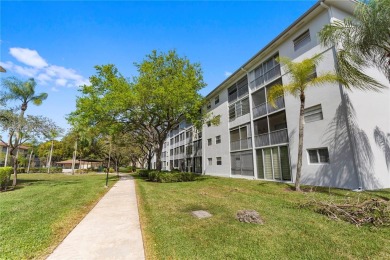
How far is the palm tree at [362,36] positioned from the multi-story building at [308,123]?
197cm

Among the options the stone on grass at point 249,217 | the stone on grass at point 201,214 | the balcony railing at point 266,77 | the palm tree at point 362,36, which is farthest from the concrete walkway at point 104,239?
the balcony railing at point 266,77

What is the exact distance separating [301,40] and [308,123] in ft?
22.0

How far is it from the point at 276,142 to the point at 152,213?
13.2m

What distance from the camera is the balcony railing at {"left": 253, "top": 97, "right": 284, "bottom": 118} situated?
17359mm

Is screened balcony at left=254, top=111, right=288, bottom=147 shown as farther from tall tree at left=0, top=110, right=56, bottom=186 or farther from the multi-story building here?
tall tree at left=0, top=110, right=56, bottom=186

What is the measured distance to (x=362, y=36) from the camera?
921cm

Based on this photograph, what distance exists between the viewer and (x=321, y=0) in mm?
13195

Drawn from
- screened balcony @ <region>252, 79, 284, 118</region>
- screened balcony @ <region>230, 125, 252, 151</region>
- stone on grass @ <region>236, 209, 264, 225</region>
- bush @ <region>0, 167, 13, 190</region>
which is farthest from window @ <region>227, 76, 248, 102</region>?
bush @ <region>0, 167, 13, 190</region>

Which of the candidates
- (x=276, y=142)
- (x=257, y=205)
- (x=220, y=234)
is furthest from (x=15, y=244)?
(x=276, y=142)

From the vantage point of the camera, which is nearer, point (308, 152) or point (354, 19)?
point (354, 19)

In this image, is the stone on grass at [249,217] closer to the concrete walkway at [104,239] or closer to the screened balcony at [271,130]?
the concrete walkway at [104,239]

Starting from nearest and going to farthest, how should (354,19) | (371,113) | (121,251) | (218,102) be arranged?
(121,251), (354,19), (371,113), (218,102)

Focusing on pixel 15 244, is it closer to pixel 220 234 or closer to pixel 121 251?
pixel 121 251

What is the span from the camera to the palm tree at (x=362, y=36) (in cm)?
854
